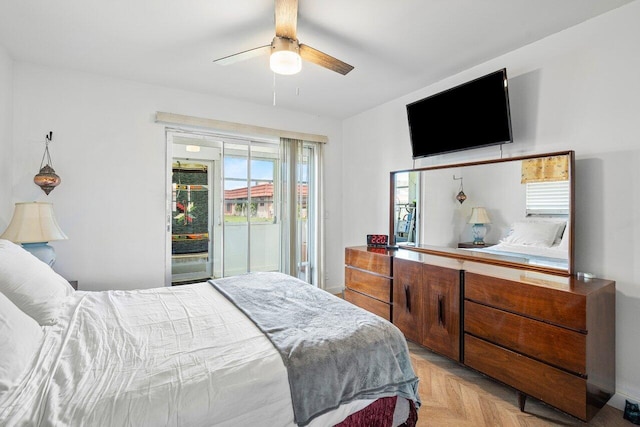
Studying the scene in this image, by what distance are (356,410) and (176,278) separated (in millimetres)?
3508

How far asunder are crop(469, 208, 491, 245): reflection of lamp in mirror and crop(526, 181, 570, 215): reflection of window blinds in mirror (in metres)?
0.34

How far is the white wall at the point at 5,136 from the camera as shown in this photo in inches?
95.9

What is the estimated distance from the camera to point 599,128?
204 cm

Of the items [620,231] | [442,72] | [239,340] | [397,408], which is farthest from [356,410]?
[442,72]

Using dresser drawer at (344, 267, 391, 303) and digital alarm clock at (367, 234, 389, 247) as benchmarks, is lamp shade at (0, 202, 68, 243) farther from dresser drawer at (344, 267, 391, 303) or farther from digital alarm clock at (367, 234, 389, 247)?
digital alarm clock at (367, 234, 389, 247)

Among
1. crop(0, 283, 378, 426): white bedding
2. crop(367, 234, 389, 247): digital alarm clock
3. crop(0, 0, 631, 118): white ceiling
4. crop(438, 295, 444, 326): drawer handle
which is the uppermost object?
crop(0, 0, 631, 118): white ceiling

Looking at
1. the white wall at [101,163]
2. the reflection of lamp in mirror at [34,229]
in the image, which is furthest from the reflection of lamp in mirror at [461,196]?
the reflection of lamp in mirror at [34,229]

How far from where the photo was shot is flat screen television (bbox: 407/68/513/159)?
239 centimetres

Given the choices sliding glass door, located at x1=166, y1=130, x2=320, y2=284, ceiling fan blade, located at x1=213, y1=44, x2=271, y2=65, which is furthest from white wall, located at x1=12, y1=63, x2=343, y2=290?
ceiling fan blade, located at x1=213, y1=44, x2=271, y2=65

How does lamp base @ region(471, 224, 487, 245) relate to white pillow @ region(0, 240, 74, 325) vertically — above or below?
above

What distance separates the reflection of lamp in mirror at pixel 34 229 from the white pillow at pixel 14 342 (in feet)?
4.16

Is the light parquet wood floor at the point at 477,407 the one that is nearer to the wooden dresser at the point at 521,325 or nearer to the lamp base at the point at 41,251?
the wooden dresser at the point at 521,325

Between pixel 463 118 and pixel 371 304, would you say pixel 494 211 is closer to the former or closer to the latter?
pixel 463 118

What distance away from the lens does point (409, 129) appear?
A: 3.17 metres
